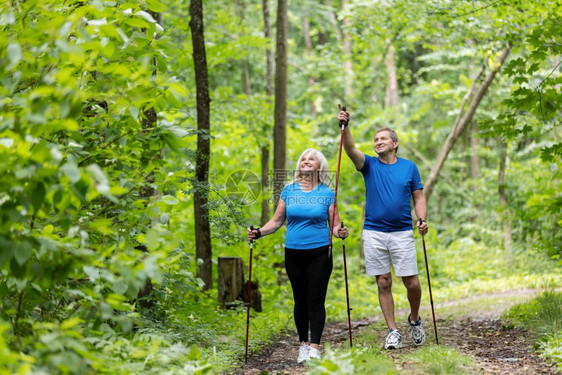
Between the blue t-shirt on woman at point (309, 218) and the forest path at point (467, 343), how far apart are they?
107 cm

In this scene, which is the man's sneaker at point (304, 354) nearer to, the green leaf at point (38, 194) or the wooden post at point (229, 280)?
the wooden post at point (229, 280)

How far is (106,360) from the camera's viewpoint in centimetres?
337

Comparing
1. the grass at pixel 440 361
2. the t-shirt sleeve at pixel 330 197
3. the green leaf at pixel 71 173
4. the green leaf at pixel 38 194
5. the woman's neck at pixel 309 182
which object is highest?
the green leaf at pixel 71 173

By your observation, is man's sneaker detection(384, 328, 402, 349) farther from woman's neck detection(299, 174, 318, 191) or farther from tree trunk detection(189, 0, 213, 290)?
tree trunk detection(189, 0, 213, 290)

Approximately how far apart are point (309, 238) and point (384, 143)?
Answer: 1245mm

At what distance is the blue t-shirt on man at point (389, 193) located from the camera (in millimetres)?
5586

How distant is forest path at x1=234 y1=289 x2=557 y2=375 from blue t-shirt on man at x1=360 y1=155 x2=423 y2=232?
46.3 inches

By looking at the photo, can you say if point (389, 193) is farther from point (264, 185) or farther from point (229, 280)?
point (264, 185)

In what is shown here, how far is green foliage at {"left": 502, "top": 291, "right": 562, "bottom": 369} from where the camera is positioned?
16.7ft

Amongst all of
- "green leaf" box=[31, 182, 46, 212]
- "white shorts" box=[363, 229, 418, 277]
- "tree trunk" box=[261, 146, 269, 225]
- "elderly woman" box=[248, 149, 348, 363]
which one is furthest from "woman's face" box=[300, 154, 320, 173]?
"tree trunk" box=[261, 146, 269, 225]

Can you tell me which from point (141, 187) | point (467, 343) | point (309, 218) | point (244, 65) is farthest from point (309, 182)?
point (244, 65)

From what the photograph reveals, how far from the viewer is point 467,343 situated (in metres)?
6.09

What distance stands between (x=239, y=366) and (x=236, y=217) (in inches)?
73.1

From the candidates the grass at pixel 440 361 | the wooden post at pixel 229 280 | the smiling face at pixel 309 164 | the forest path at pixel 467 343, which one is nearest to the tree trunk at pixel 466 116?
the forest path at pixel 467 343
